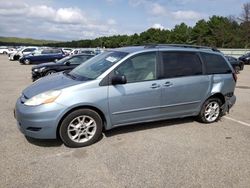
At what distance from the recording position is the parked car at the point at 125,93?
4.59m

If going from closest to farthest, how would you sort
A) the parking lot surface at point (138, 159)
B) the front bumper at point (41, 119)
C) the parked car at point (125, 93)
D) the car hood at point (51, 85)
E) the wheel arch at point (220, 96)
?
the parking lot surface at point (138, 159), the front bumper at point (41, 119), the parked car at point (125, 93), the car hood at point (51, 85), the wheel arch at point (220, 96)

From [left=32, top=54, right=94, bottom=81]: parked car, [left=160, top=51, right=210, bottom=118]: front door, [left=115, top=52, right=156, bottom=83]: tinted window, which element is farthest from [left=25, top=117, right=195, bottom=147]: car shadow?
[left=32, top=54, right=94, bottom=81]: parked car

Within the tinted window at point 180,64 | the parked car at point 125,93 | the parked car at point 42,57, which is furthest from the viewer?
the parked car at point 42,57

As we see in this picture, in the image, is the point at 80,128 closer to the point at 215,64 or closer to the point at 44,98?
the point at 44,98

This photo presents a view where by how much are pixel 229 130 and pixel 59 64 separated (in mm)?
9613

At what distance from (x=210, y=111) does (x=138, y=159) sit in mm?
2640

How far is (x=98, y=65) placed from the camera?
546 cm

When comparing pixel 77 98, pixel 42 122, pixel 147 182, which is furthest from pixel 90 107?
pixel 147 182

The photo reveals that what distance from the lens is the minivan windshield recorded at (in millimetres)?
5124

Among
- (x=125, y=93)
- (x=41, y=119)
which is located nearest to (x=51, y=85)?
(x=41, y=119)

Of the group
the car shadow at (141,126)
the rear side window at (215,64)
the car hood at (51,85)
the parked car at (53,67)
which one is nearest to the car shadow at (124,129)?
the car shadow at (141,126)

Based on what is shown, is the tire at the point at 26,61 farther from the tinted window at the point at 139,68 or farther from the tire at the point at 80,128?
the tire at the point at 80,128

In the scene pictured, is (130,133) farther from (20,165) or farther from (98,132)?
(20,165)

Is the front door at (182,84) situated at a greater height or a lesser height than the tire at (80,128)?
greater
